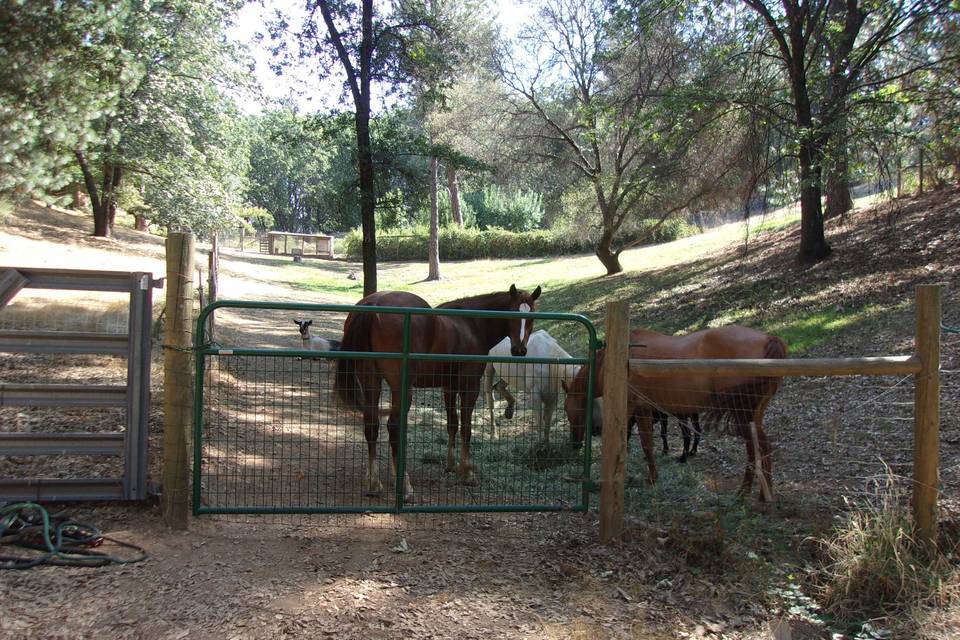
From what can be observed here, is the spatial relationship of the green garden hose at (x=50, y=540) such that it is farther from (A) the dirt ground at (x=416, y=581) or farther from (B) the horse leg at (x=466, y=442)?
(B) the horse leg at (x=466, y=442)

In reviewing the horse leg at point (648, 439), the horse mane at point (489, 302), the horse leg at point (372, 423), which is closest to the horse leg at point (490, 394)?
the horse mane at point (489, 302)

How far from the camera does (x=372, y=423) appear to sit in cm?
559

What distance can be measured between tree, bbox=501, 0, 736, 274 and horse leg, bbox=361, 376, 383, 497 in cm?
901

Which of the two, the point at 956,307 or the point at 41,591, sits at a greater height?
the point at 956,307

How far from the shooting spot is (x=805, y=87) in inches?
509

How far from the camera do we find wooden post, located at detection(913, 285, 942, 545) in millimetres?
4434

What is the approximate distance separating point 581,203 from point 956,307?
14.7m

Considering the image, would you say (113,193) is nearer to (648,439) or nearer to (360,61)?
(360,61)

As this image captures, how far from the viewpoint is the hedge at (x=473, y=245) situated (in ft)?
128

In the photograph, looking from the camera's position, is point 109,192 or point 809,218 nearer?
point 809,218

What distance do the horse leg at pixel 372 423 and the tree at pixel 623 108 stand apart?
9009 millimetres

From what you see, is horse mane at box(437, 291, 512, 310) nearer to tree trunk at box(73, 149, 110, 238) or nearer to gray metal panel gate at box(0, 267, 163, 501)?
gray metal panel gate at box(0, 267, 163, 501)

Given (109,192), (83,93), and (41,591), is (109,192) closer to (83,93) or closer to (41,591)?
(83,93)

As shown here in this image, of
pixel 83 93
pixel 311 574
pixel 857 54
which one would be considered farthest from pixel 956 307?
pixel 83 93
